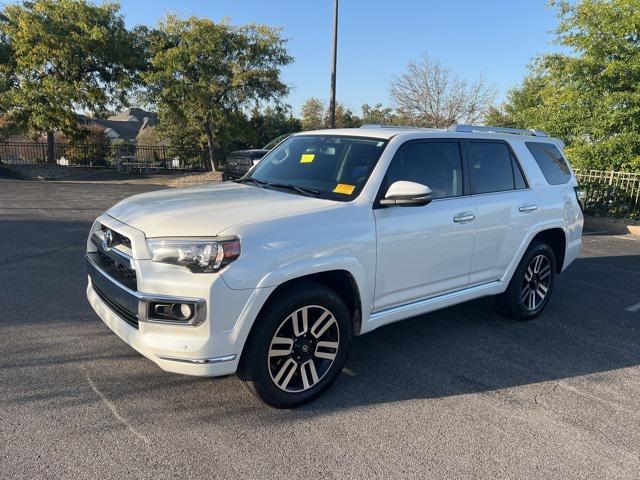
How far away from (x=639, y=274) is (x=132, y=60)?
1939 cm

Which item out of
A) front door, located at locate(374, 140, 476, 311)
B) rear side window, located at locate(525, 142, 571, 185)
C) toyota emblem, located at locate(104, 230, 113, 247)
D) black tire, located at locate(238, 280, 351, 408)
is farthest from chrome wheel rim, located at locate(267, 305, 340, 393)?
rear side window, located at locate(525, 142, 571, 185)

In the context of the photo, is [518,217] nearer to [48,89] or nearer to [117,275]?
[117,275]

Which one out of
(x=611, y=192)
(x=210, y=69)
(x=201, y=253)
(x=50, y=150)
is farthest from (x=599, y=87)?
(x=50, y=150)

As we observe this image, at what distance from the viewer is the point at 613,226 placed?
11.1m

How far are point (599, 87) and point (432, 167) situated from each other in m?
10.4

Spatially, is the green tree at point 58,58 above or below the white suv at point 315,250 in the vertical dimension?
above

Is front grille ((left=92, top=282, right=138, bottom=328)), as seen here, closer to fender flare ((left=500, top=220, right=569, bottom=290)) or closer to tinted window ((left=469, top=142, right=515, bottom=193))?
tinted window ((left=469, top=142, right=515, bottom=193))

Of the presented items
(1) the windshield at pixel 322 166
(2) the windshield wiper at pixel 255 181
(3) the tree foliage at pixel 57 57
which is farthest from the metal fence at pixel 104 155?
(1) the windshield at pixel 322 166

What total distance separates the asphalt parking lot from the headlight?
998 mm

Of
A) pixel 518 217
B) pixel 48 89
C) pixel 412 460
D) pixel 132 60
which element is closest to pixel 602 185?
pixel 518 217

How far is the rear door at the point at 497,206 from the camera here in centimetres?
433

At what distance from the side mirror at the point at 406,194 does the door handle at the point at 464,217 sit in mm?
644

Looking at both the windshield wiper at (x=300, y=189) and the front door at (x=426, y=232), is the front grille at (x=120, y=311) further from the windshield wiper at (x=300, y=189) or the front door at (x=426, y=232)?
the front door at (x=426, y=232)

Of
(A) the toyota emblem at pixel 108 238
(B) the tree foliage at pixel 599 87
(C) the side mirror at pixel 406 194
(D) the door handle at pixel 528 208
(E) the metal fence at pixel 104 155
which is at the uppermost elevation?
(B) the tree foliage at pixel 599 87
